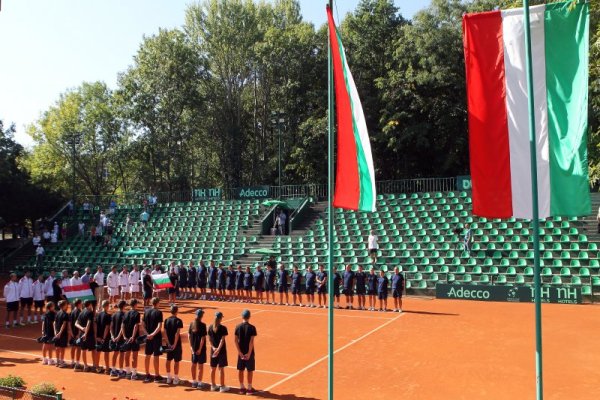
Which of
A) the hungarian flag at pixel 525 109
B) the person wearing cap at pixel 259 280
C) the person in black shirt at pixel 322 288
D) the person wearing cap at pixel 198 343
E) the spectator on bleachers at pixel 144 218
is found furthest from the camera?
the spectator on bleachers at pixel 144 218

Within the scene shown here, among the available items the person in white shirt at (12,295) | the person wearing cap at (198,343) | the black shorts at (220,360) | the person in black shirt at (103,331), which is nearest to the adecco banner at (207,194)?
the person in white shirt at (12,295)

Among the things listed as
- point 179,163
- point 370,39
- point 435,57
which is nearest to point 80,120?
point 179,163

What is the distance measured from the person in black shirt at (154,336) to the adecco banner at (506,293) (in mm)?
15769

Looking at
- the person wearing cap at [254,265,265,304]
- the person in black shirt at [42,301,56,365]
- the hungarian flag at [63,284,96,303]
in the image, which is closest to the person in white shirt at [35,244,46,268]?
the hungarian flag at [63,284,96,303]

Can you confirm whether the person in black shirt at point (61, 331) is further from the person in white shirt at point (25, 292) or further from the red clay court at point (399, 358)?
the person in white shirt at point (25, 292)

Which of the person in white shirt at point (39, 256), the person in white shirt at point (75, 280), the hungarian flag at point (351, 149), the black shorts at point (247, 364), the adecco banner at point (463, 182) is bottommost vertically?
the black shorts at point (247, 364)

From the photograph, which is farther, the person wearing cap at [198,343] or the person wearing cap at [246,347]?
the person wearing cap at [198,343]

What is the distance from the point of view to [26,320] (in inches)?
828

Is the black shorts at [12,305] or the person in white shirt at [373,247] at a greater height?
the person in white shirt at [373,247]

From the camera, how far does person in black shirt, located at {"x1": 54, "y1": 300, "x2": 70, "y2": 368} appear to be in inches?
541

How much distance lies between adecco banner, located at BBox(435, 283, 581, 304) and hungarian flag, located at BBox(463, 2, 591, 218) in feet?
54.9

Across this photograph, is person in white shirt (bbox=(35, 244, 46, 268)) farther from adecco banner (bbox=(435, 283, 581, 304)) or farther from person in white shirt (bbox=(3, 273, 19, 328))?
adecco banner (bbox=(435, 283, 581, 304))

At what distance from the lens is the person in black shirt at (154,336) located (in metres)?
12.4

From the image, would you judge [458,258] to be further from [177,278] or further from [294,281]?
[177,278]
